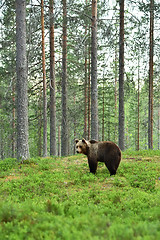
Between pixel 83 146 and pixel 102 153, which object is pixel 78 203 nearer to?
pixel 102 153

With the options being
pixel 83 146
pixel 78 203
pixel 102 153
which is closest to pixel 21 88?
pixel 83 146

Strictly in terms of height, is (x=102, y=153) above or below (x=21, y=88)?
below

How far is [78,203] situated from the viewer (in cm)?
570

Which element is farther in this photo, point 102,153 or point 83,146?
point 83,146

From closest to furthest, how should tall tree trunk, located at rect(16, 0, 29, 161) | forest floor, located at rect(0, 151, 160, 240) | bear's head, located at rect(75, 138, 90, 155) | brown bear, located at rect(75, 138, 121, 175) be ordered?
1. forest floor, located at rect(0, 151, 160, 240)
2. brown bear, located at rect(75, 138, 121, 175)
3. bear's head, located at rect(75, 138, 90, 155)
4. tall tree trunk, located at rect(16, 0, 29, 161)

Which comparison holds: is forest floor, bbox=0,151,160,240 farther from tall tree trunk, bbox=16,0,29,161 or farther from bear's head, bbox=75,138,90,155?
bear's head, bbox=75,138,90,155

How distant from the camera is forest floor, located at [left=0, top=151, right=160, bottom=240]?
345cm

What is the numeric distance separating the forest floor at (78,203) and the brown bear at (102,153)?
17.9 inches

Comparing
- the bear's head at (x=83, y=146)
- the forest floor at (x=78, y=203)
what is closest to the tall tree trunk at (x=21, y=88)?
the forest floor at (x=78, y=203)

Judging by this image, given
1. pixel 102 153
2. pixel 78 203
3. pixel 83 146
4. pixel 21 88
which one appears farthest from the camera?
pixel 21 88

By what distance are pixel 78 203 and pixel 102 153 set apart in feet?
11.3

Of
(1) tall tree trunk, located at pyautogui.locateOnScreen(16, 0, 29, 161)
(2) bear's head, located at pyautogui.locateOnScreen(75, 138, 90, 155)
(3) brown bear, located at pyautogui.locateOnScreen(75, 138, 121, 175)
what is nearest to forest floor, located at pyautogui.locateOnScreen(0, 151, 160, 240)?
(3) brown bear, located at pyautogui.locateOnScreen(75, 138, 121, 175)

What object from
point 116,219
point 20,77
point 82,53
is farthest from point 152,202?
point 82,53

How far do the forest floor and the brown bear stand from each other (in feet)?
1.49
